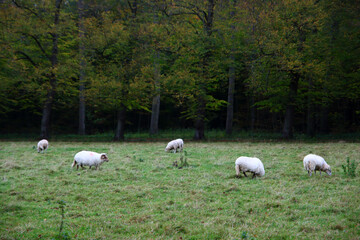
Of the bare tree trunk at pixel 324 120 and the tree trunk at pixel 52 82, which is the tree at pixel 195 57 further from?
the bare tree trunk at pixel 324 120

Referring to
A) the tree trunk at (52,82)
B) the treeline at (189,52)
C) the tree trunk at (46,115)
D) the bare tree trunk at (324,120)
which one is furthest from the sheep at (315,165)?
the tree trunk at (46,115)

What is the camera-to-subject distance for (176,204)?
6.94 m

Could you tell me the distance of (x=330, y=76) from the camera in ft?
78.5

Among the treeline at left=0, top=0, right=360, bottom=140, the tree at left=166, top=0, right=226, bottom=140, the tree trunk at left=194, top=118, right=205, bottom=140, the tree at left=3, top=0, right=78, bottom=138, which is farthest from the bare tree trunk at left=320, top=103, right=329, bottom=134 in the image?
the tree at left=3, top=0, right=78, bottom=138

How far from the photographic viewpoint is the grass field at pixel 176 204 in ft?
17.7

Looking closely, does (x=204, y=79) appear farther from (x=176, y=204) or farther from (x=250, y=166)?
(x=176, y=204)

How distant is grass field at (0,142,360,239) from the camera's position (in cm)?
541

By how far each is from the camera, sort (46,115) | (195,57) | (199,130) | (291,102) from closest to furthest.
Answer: (291,102), (195,57), (199,130), (46,115)

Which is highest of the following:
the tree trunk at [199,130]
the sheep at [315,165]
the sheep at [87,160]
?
the tree trunk at [199,130]

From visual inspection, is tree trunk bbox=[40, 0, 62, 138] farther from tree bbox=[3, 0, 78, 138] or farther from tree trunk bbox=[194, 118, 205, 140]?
tree trunk bbox=[194, 118, 205, 140]

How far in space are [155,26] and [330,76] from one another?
45.5 ft

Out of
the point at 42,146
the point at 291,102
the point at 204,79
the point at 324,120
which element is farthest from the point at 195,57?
the point at 42,146

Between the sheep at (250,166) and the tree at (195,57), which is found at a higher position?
the tree at (195,57)

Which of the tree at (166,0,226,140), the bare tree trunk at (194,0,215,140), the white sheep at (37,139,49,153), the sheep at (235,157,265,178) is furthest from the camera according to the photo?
the bare tree trunk at (194,0,215,140)
